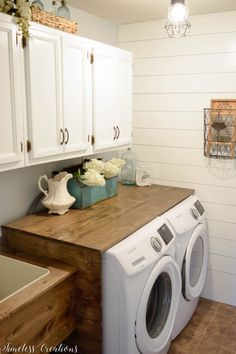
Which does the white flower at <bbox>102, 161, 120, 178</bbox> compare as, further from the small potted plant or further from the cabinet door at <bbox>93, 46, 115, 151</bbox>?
the cabinet door at <bbox>93, 46, 115, 151</bbox>

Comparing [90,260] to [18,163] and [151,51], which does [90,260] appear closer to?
[18,163]

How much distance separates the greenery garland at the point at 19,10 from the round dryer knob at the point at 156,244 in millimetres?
1270

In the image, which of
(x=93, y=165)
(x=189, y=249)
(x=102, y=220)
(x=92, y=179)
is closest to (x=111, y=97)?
(x=93, y=165)

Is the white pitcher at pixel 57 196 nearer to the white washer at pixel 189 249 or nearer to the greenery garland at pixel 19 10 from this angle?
the white washer at pixel 189 249

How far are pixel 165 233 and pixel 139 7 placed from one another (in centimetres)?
158

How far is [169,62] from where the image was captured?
2.74 meters

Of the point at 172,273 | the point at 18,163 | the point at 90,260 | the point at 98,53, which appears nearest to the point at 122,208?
the point at 172,273

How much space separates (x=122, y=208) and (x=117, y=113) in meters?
0.69

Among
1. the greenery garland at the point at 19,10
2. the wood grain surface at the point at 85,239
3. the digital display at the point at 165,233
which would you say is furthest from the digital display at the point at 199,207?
the greenery garland at the point at 19,10

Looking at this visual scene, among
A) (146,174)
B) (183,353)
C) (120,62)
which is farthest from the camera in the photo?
(146,174)

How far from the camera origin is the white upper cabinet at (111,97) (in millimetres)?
2217

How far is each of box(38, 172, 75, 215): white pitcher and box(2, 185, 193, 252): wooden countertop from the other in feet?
0.18

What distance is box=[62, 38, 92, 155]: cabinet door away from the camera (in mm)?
1946

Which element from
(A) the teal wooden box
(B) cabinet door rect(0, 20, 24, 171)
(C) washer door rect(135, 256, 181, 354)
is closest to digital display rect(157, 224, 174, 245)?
(C) washer door rect(135, 256, 181, 354)
